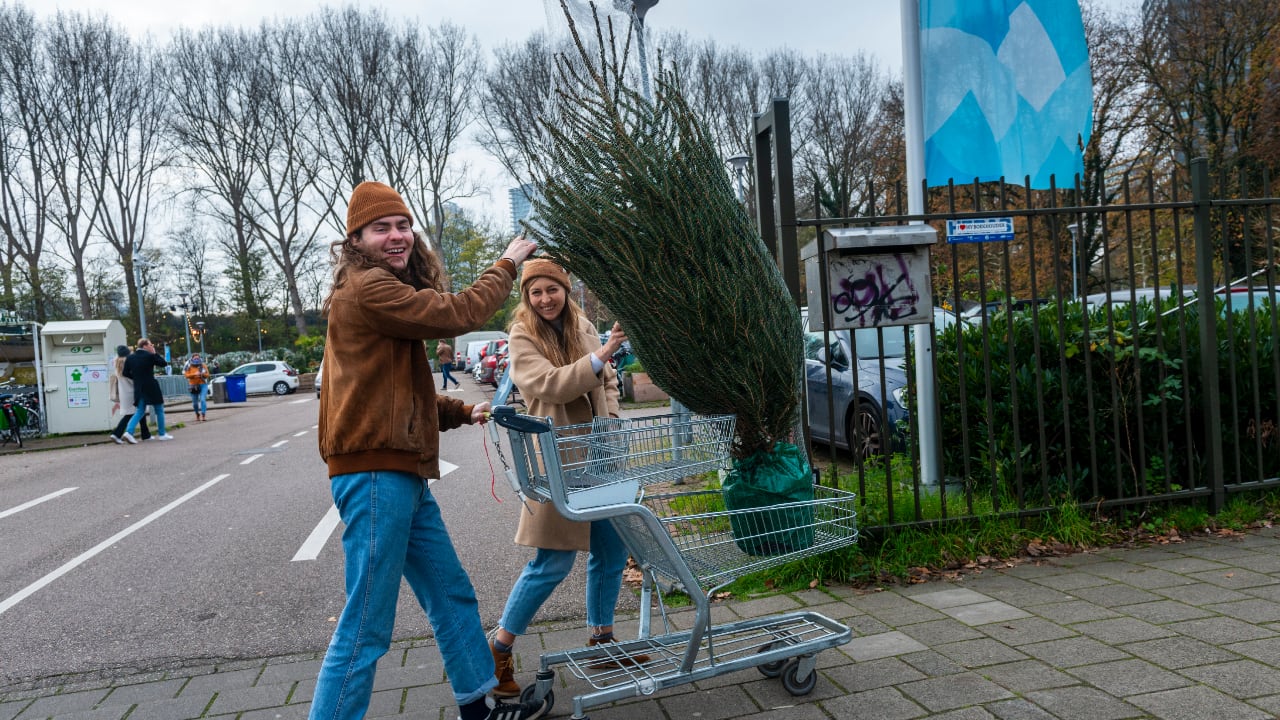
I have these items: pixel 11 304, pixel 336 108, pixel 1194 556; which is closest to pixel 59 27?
pixel 336 108

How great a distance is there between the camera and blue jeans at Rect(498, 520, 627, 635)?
3.41 metres

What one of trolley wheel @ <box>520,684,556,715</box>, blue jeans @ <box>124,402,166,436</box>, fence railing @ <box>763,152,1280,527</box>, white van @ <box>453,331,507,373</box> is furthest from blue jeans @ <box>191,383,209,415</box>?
trolley wheel @ <box>520,684,556,715</box>

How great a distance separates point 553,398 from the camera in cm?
332

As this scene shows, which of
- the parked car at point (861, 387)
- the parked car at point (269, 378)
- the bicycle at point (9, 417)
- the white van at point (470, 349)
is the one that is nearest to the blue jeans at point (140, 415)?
the bicycle at point (9, 417)

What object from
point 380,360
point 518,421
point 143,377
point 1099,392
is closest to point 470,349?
point 143,377

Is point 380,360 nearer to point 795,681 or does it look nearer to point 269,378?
point 795,681

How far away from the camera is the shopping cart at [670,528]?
9.26 feet

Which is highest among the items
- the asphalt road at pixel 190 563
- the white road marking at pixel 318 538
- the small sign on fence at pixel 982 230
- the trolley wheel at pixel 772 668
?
the small sign on fence at pixel 982 230

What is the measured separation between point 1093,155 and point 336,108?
2565 cm

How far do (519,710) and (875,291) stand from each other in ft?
8.92

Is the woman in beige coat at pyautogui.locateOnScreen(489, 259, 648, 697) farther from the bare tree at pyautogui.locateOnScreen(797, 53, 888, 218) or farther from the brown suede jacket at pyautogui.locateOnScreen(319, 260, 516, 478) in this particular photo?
the bare tree at pyautogui.locateOnScreen(797, 53, 888, 218)

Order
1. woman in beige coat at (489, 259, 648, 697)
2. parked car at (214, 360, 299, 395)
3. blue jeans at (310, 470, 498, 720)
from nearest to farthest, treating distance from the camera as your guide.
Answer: blue jeans at (310, 470, 498, 720) → woman in beige coat at (489, 259, 648, 697) → parked car at (214, 360, 299, 395)

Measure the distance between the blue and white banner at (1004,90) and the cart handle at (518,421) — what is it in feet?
13.5

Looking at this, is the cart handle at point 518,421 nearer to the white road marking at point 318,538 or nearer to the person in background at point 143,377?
the white road marking at point 318,538
